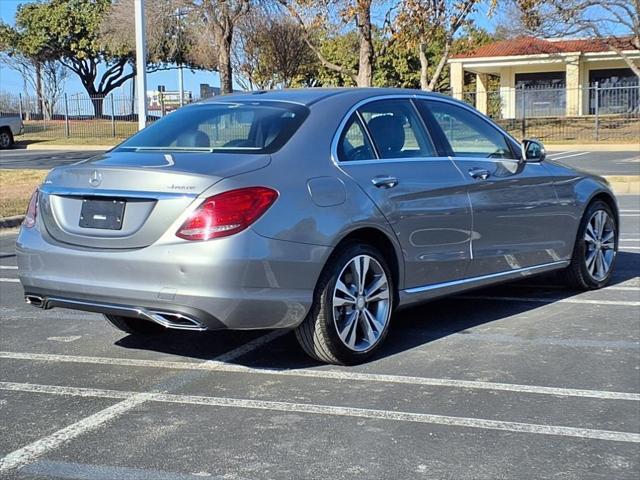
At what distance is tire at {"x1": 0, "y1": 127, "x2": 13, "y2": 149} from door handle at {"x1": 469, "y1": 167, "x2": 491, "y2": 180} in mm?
33348

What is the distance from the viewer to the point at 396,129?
18.3 ft

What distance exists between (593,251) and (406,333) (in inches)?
86.5

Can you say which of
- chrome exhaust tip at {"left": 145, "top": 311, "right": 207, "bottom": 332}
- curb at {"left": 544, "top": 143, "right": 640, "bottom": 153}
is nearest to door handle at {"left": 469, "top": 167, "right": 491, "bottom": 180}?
chrome exhaust tip at {"left": 145, "top": 311, "right": 207, "bottom": 332}

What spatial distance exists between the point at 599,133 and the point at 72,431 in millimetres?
33887

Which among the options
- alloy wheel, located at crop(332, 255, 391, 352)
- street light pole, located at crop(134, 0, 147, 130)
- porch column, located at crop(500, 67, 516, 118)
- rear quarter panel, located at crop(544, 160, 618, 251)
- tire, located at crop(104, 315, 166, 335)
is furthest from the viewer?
porch column, located at crop(500, 67, 516, 118)

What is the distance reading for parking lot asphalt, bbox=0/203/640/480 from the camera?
143 inches

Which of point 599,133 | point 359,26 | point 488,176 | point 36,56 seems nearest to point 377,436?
point 488,176

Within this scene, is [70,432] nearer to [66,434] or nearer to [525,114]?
[66,434]

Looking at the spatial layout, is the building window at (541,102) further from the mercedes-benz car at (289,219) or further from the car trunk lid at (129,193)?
the car trunk lid at (129,193)

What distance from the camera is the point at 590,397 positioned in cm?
450

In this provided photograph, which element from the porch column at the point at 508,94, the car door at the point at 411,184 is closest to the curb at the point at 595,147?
the porch column at the point at 508,94

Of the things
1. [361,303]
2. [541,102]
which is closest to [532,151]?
[361,303]

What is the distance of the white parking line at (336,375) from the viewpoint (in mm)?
4570

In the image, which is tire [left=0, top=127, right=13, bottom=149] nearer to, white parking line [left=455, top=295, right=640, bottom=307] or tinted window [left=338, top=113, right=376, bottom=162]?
white parking line [left=455, top=295, right=640, bottom=307]
